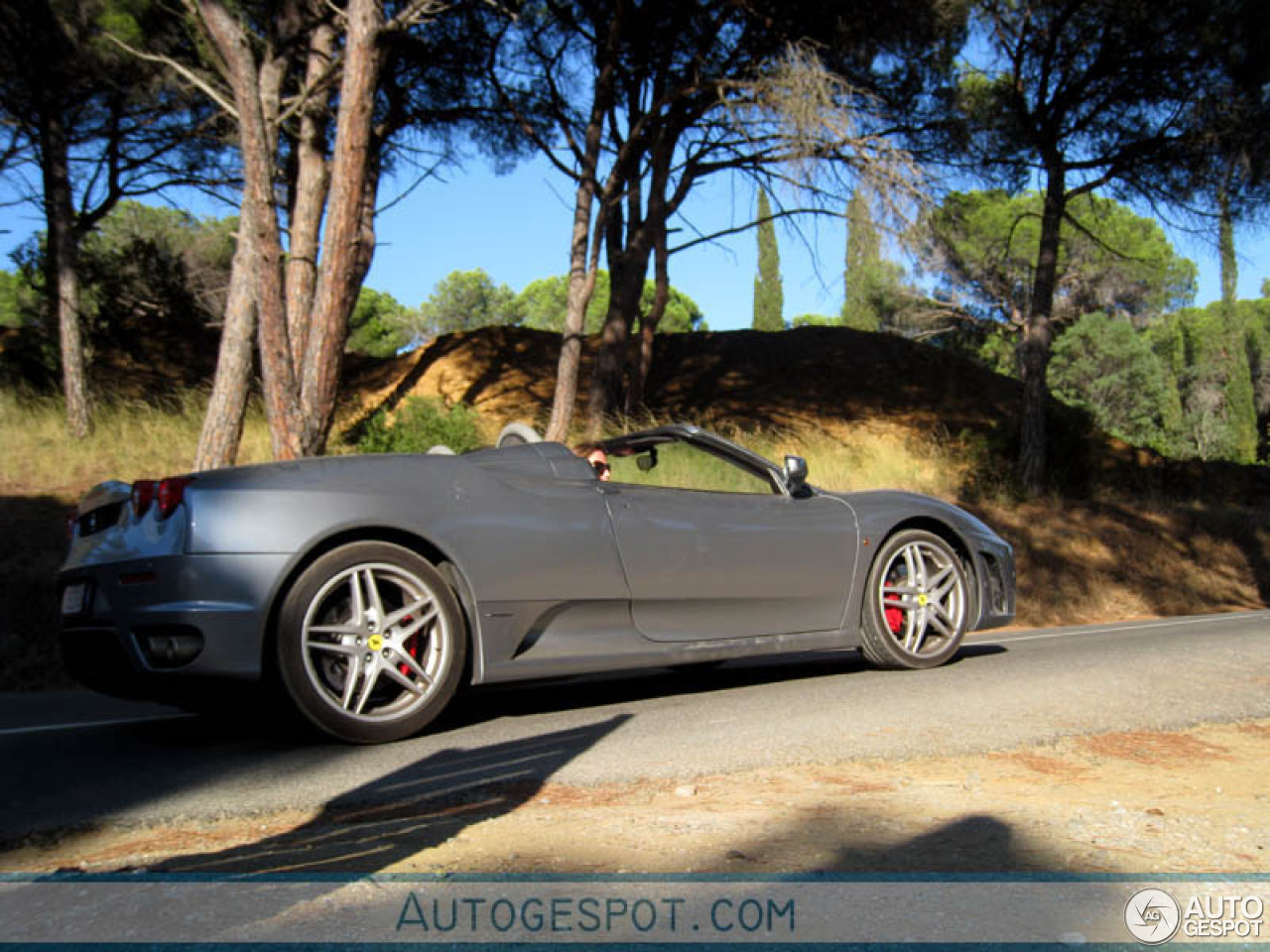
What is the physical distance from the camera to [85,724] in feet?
17.5

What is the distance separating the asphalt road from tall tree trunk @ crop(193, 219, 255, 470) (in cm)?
552

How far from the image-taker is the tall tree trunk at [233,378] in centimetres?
1189

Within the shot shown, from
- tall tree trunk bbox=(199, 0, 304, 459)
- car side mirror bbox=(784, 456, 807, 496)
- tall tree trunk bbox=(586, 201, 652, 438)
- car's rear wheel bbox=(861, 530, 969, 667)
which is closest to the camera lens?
car side mirror bbox=(784, 456, 807, 496)

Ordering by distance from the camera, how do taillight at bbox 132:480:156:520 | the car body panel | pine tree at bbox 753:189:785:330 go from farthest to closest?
pine tree at bbox 753:189:785:330, taillight at bbox 132:480:156:520, the car body panel

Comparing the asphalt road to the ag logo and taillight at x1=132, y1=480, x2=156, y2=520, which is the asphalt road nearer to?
taillight at x1=132, y1=480, x2=156, y2=520

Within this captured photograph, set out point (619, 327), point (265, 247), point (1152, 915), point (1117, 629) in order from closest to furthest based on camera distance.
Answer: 1. point (1152, 915)
2. point (1117, 629)
3. point (265, 247)
4. point (619, 327)

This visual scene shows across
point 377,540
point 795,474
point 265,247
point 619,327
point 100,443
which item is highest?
point 619,327

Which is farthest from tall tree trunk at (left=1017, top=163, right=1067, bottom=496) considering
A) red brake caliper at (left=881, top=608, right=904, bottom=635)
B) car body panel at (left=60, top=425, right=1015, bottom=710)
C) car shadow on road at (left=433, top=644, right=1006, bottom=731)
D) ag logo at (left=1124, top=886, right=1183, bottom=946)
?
ag logo at (left=1124, top=886, right=1183, bottom=946)

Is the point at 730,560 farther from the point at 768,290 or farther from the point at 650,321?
the point at 768,290

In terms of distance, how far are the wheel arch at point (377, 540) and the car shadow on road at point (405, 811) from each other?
1.74 feet

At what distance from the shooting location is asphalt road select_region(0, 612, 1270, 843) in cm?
373

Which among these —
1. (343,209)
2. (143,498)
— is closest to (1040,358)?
(343,209)

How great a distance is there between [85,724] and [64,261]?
11.7 meters

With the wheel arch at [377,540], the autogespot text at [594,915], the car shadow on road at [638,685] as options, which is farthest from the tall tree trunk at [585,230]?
the autogespot text at [594,915]
